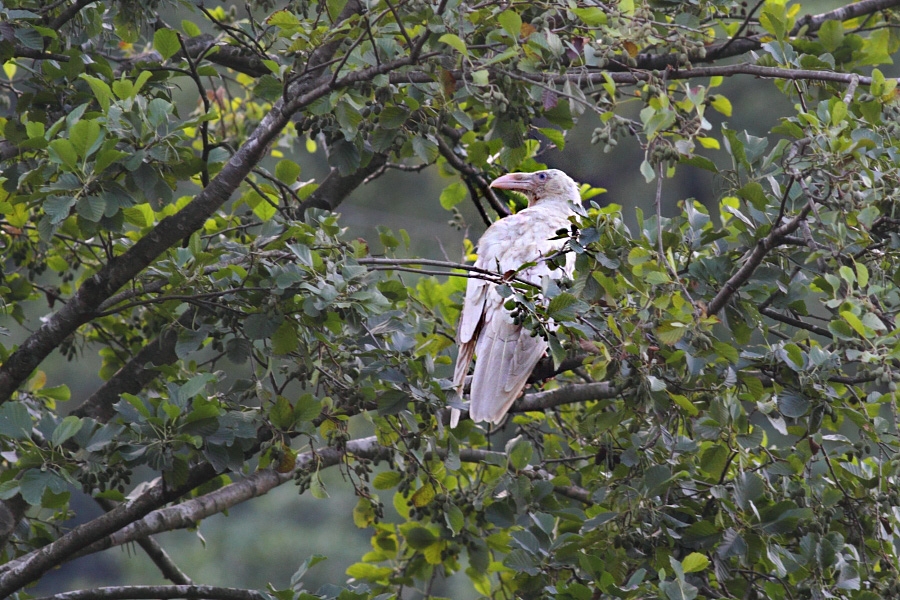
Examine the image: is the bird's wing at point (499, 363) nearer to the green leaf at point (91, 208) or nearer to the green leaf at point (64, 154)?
the green leaf at point (91, 208)

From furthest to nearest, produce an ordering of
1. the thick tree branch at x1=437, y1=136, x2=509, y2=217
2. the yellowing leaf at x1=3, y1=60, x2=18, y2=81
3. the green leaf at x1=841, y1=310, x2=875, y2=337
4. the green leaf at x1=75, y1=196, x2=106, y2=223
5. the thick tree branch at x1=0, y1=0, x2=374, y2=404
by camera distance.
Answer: the yellowing leaf at x1=3, y1=60, x2=18, y2=81, the thick tree branch at x1=437, y1=136, x2=509, y2=217, the thick tree branch at x1=0, y1=0, x2=374, y2=404, the green leaf at x1=75, y1=196, x2=106, y2=223, the green leaf at x1=841, y1=310, x2=875, y2=337

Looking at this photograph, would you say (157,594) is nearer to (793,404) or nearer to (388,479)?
(388,479)

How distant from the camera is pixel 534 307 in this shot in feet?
7.15

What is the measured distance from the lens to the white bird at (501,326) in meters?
3.13

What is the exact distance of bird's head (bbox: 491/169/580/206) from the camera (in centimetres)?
402

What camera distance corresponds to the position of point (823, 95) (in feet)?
9.36

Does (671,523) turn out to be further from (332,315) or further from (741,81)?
(741,81)

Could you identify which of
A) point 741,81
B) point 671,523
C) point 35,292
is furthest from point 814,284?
point 741,81

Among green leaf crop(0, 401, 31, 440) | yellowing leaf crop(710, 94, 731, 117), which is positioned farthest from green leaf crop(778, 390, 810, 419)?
green leaf crop(0, 401, 31, 440)

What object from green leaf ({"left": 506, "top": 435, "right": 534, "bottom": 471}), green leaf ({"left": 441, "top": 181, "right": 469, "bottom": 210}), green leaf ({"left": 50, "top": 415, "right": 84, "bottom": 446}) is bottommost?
green leaf ({"left": 506, "top": 435, "right": 534, "bottom": 471})

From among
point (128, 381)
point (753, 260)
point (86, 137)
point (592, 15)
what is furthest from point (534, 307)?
point (128, 381)

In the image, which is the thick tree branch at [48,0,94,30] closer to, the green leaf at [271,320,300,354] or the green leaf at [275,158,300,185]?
the green leaf at [275,158,300,185]

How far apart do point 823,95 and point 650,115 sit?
1.10 meters

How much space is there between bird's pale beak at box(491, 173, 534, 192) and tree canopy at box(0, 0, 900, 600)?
2.42ft
